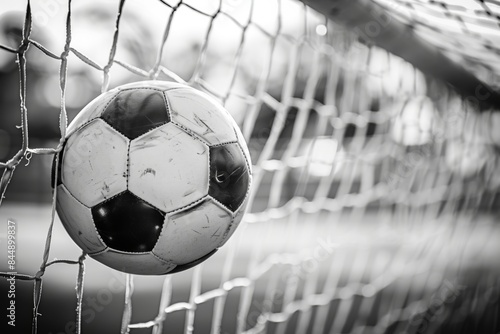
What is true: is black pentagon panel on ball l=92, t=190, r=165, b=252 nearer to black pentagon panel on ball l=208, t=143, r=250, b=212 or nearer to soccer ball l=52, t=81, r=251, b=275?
soccer ball l=52, t=81, r=251, b=275

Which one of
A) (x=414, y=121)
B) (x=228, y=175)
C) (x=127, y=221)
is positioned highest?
(x=414, y=121)

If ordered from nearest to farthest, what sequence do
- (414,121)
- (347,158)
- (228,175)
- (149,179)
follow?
(149,179) < (228,175) < (347,158) < (414,121)

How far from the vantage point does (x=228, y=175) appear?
124cm

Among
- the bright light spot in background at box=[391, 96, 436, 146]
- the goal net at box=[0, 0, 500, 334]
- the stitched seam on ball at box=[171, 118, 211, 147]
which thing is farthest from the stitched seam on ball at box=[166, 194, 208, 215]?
the bright light spot in background at box=[391, 96, 436, 146]

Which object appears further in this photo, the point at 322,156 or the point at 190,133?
the point at 322,156

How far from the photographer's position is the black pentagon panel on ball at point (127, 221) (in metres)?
1.14

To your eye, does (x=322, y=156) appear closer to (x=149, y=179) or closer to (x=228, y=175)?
(x=228, y=175)

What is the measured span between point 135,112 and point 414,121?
2662 mm

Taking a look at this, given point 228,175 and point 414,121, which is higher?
point 414,121

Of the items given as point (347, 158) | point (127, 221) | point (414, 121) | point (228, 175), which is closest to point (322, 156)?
point (347, 158)

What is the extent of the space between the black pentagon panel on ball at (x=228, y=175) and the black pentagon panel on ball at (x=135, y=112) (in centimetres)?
14

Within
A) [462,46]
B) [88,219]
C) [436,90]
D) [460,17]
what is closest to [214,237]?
[88,219]

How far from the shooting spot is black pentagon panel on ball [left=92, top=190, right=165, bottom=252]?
1.14 m

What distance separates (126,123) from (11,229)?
39 centimetres
